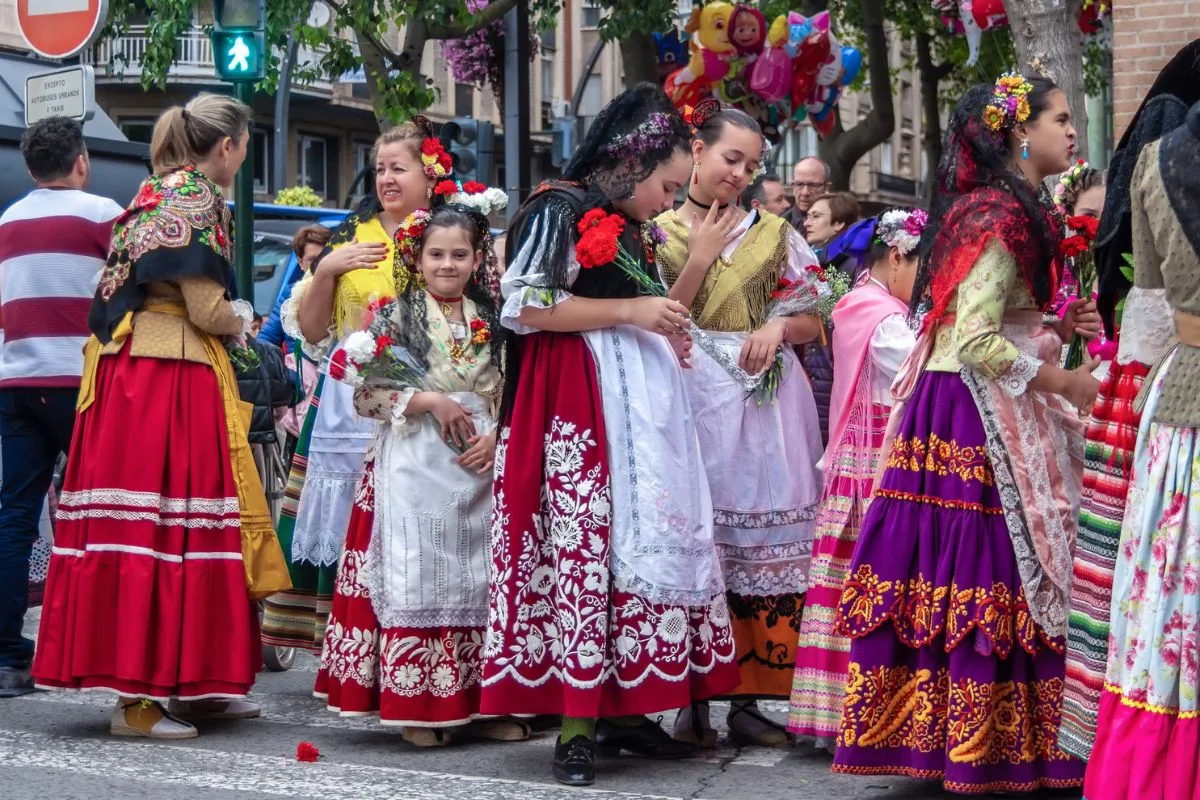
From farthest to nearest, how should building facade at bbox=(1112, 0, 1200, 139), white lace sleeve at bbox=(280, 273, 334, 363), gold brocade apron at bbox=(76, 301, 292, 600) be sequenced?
1. building facade at bbox=(1112, 0, 1200, 139)
2. white lace sleeve at bbox=(280, 273, 334, 363)
3. gold brocade apron at bbox=(76, 301, 292, 600)

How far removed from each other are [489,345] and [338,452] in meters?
1.01

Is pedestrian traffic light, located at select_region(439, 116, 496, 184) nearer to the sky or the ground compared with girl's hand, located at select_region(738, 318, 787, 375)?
nearer to the sky

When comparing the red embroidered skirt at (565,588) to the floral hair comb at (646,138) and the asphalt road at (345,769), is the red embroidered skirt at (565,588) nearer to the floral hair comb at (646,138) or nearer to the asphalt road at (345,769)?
the asphalt road at (345,769)

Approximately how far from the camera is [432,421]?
6031 mm

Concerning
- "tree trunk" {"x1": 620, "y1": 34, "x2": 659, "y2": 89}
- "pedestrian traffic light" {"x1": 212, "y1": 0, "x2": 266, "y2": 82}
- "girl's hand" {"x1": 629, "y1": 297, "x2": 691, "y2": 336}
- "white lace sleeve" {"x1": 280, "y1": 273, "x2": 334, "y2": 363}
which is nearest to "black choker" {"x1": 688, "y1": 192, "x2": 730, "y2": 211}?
"girl's hand" {"x1": 629, "y1": 297, "x2": 691, "y2": 336}

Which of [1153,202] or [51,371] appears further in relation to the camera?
[51,371]

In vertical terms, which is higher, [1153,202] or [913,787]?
[1153,202]

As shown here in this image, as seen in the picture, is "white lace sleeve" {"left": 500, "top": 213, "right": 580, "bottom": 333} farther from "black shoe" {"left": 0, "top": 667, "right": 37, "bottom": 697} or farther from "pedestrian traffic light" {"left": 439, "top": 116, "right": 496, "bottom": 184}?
"pedestrian traffic light" {"left": 439, "top": 116, "right": 496, "bottom": 184}

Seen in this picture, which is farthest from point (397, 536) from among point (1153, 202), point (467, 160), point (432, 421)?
point (467, 160)

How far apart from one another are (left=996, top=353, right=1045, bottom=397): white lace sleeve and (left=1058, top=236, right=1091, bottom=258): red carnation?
0.39m

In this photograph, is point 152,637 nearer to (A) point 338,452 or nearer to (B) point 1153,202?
(A) point 338,452

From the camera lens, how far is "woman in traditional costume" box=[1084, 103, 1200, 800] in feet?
13.8

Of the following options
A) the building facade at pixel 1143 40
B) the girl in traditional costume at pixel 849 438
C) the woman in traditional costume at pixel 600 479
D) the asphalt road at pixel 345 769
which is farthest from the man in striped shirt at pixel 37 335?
the building facade at pixel 1143 40

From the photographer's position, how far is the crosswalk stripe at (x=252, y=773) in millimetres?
5281
